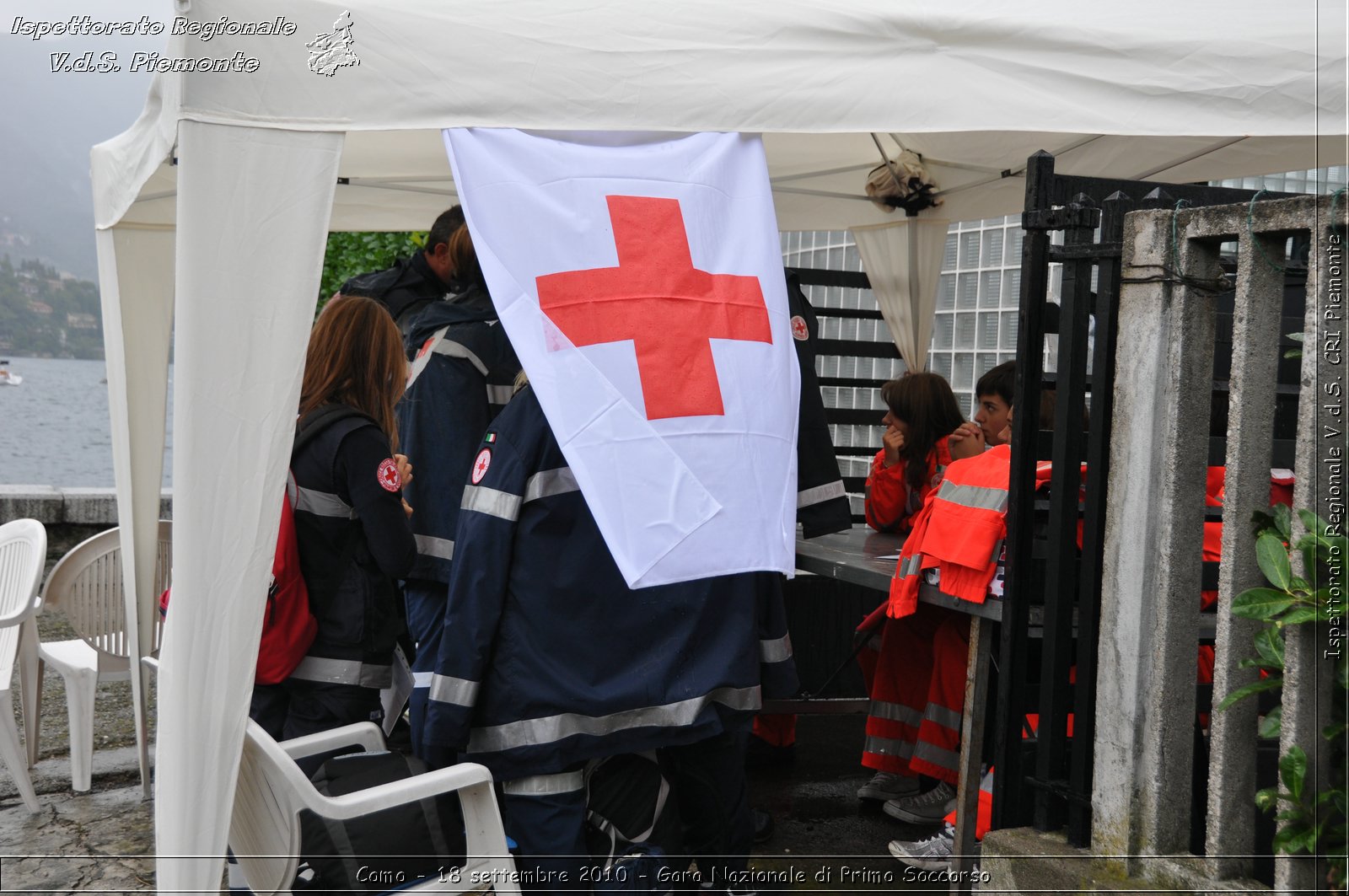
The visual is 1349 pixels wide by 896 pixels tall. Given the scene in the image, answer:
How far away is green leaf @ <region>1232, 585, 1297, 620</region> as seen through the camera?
1.73m

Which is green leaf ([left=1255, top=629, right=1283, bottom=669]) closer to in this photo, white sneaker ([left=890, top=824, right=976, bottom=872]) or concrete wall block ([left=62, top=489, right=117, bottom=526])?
white sneaker ([left=890, top=824, right=976, bottom=872])

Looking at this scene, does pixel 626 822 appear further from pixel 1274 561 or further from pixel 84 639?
pixel 84 639

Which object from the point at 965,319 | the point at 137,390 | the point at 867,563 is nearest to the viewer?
the point at 867,563

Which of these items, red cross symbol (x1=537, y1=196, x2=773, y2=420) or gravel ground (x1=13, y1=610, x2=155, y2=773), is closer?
red cross symbol (x1=537, y1=196, x2=773, y2=420)

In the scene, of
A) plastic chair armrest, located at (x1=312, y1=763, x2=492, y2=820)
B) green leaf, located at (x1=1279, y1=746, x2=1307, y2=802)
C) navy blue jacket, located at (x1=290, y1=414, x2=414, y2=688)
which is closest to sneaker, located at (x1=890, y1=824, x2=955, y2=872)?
green leaf, located at (x1=1279, y1=746, x2=1307, y2=802)

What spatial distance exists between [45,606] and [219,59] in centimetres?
251

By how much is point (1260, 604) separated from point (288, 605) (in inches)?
77.5

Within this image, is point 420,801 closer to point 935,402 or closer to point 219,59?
point 219,59

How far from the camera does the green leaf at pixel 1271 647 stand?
5.91ft

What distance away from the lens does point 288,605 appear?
242 centimetres

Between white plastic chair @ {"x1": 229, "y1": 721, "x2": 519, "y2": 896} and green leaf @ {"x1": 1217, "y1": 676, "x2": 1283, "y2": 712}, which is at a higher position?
green leaf @ {"x1": 1217, "y1": 676, "x2": 1283, "y2": 712}

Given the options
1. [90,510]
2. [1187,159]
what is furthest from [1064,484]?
[90,510]

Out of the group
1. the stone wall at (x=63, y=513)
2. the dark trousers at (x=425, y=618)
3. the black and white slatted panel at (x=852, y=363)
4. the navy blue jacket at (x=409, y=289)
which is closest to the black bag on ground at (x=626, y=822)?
the dark trousers at (x=425, y=618)

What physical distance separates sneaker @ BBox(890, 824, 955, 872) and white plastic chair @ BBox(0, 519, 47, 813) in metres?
2.73
